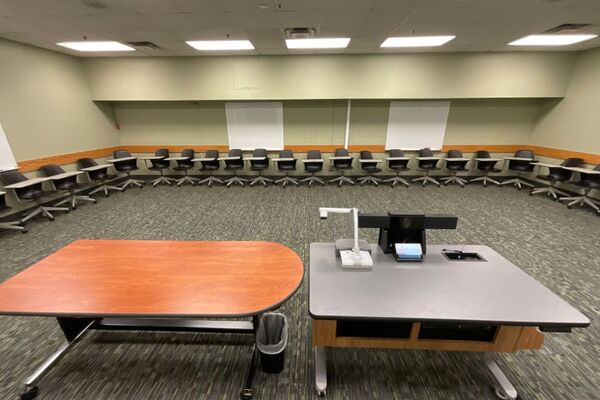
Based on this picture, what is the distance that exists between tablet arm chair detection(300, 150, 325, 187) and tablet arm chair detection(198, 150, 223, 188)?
7.09 ft

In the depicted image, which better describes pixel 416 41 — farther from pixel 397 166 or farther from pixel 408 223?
pixel 408 223

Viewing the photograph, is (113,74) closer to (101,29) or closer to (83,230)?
(101,29)

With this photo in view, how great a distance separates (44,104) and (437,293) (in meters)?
6.80

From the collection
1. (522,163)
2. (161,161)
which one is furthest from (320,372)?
(522,163)


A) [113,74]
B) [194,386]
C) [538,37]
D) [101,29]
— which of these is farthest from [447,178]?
[113,74]

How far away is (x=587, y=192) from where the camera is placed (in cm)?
457

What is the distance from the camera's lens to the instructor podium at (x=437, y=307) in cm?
110

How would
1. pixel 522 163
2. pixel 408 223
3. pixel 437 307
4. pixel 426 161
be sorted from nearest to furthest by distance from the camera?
1. pixel 437 307
2. pixel 408 223
3. pixel 522 163
4. pixel 426 161

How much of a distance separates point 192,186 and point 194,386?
16.8ft

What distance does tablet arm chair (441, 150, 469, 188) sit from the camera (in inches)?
229

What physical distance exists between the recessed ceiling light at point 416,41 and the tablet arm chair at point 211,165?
14.4 feet

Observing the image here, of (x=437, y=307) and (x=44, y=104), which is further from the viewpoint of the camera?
(x=44, y=104)

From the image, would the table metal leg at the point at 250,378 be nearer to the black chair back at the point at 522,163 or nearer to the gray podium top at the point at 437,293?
the gray podium top at the point at 437,293

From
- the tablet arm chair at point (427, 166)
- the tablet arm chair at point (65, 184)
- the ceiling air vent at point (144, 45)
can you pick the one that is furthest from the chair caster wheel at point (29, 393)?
the tablet arm chair at point (427, 166)
